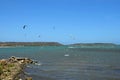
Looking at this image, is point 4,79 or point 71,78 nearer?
point 4,79

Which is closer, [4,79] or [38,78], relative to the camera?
[4,79]

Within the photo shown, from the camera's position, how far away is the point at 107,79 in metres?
38.8

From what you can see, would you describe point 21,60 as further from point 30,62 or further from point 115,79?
point 115,79

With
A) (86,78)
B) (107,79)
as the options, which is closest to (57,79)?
(86,78)

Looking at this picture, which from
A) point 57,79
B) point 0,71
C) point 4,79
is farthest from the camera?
point 57,79

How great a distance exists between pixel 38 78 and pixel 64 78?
11.3ft

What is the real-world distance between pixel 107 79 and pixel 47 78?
25.7ft

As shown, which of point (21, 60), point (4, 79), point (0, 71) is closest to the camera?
point (4, 79)

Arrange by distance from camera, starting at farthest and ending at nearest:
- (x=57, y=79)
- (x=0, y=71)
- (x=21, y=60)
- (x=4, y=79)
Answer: (x=21, y=60)
(x=57, y=79)
(x=0, y=71)
(x=4, y=79)

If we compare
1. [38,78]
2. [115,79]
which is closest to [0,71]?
[38,78]

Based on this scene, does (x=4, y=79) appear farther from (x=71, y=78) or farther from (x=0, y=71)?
(x=71, y=78)

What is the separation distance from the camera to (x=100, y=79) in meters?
38.8

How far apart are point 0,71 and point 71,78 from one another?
9.87 meters

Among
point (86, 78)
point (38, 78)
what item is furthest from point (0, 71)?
point (86, 78)
